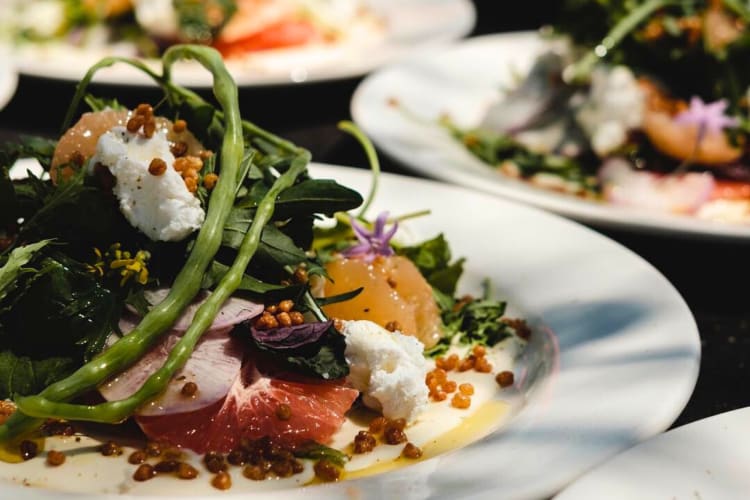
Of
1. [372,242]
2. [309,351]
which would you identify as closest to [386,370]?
[309,351]

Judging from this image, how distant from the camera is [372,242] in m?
2.53

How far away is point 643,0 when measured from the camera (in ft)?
14.1

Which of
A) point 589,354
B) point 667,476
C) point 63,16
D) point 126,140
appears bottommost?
point 63,16

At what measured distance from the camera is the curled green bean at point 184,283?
1.86 metres

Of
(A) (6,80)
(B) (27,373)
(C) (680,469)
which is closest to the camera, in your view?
(C) (680,469)

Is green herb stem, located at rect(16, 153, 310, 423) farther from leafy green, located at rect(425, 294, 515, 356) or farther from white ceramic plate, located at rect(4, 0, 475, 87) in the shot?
white ceramic plate, located at rect(4, 0, 475, 87)

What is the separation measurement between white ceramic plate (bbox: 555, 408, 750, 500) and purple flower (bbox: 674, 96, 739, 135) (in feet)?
7.83

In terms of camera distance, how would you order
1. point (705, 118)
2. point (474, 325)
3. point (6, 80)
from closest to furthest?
point (474, 325)
point (6, 80)
point (705, 118)

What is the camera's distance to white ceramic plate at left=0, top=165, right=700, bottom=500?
169 cm

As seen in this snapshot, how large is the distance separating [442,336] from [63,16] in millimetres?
3533

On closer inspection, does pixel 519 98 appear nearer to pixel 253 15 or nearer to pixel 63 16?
pixel 253 15

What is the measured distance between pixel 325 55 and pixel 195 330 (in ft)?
11.6

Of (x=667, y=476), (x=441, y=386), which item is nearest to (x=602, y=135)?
(x=441, y=386)

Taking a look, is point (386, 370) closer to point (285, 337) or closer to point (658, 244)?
point (285, 337)
